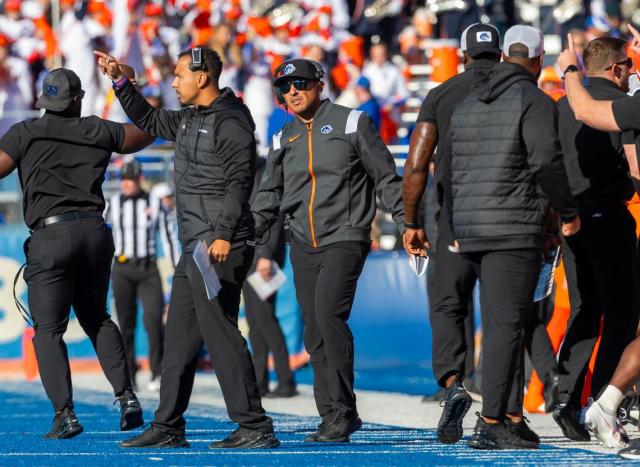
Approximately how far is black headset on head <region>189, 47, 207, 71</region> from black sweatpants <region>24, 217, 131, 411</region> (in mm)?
1254

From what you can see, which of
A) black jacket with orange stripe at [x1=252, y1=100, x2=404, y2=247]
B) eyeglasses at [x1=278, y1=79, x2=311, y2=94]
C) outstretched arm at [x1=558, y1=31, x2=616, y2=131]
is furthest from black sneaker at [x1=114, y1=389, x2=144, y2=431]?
outstretched arm at [x1=558, y1=31, x2=616, y2=131]

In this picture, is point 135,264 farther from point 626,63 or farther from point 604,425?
point 604,425

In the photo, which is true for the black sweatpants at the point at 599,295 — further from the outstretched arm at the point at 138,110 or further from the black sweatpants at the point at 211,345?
the outstretched arm at the point at 138,110

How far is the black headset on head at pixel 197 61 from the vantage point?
327 inches

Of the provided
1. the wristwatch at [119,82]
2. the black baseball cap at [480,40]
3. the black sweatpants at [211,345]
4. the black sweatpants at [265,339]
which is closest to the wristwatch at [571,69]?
the black baseball cap at [480,40]

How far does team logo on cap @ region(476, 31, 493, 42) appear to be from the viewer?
8.23 metres

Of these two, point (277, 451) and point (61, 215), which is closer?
point (277, 451)

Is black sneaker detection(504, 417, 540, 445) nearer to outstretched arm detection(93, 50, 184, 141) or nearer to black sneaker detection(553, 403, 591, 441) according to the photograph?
black sneaker detection(553, 403, 591, 441)

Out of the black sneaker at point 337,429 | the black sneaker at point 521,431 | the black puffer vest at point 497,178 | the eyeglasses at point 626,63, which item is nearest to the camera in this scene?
the black puffer vest at point 497,178

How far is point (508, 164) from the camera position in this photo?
7598 mm

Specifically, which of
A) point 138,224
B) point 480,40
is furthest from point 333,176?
point 138,224

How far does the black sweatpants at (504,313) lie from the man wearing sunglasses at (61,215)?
2260 millimetres

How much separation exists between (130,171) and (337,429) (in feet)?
18.8

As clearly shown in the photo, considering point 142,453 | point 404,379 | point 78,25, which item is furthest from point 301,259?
point 78,25
